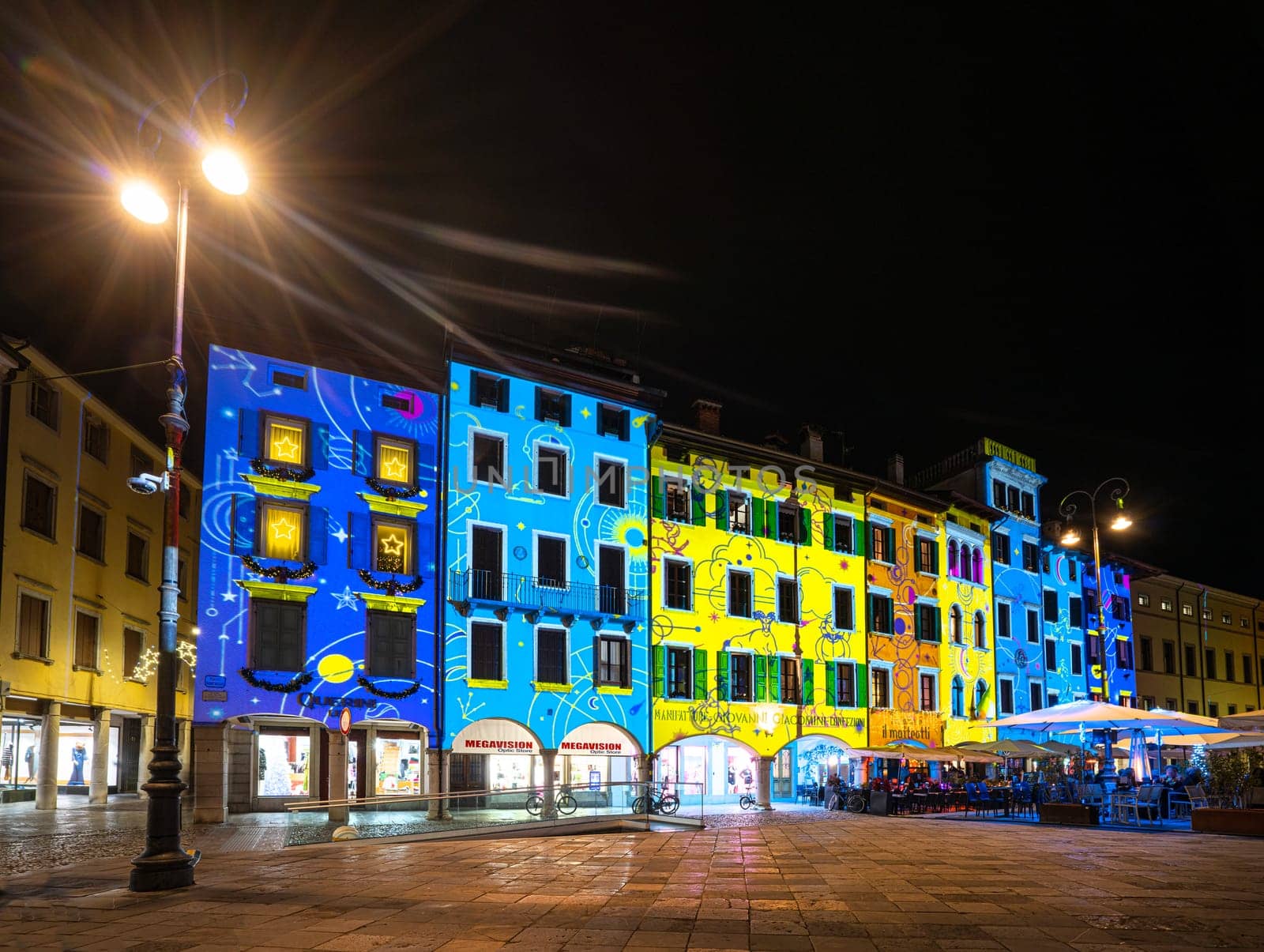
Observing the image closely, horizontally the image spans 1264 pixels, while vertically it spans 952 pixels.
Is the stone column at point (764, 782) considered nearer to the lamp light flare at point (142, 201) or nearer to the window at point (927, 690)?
the window at point (927, 690)

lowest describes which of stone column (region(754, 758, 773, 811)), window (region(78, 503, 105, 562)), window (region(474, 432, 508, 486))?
stone column (region(754, 758, 773, 811))

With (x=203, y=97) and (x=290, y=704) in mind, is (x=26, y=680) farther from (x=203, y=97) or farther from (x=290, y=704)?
(x=203, y=97)

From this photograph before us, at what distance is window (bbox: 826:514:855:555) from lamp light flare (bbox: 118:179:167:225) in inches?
1207

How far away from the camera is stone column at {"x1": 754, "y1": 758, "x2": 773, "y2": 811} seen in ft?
119

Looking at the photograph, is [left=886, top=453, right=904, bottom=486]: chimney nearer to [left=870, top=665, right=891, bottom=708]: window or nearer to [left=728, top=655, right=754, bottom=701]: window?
[left=870, top=665, right=891, bottom=708]: window

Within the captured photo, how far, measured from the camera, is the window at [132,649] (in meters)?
36.4

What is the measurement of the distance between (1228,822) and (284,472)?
2380 cm

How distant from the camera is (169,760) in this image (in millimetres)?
13961

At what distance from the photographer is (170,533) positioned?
14664 millimetres

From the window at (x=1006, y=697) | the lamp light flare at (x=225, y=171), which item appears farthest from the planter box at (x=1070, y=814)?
the lamp light flare at (x=225, y=171)

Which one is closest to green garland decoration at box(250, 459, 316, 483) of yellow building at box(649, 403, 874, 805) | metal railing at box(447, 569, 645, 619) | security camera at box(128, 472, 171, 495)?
metal railing at box(447, 569, 645, 619)

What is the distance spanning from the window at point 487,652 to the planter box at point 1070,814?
49.1 feet

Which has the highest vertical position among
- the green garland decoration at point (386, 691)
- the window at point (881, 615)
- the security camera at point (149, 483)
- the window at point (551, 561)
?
the window at point (551, 561)

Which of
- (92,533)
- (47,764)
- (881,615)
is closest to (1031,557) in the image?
(881,615)
